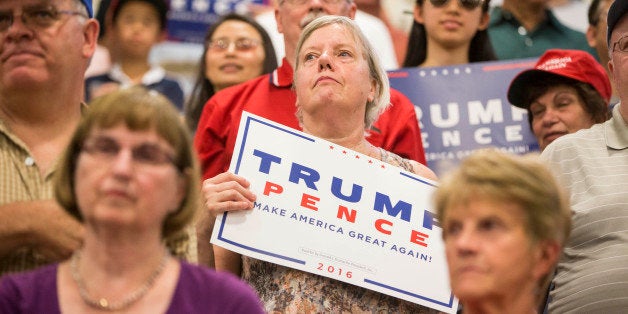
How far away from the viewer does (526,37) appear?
5.01 m

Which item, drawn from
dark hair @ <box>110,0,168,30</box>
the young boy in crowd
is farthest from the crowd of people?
dark hair @ <box>110,0,168,30</box>

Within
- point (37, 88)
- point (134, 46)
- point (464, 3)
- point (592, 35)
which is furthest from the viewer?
point (134, 46)

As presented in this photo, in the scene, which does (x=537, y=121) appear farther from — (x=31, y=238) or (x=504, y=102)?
(x=31, y=238)

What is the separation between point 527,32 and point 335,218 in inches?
89.5

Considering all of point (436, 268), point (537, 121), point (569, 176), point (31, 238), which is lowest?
point (31, 238)

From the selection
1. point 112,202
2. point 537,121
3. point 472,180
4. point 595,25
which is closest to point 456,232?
point 472,180

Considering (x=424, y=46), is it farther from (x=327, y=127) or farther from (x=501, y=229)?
(x=501, y=229)

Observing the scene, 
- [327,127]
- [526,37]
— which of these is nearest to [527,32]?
[526,37]

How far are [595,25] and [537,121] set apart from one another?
1011mm

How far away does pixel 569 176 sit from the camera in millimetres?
3246

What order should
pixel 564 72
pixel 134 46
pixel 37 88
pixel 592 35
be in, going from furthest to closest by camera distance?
pixel 134 46 < pixel 592 35 < pixel 564 72 < pixel 37 88

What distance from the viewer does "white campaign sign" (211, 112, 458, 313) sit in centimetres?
307

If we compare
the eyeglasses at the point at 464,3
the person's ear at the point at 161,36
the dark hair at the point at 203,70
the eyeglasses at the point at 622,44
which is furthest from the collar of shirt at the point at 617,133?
the person's ear at the point at 161,36

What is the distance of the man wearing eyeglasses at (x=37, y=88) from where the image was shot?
9.32ft
